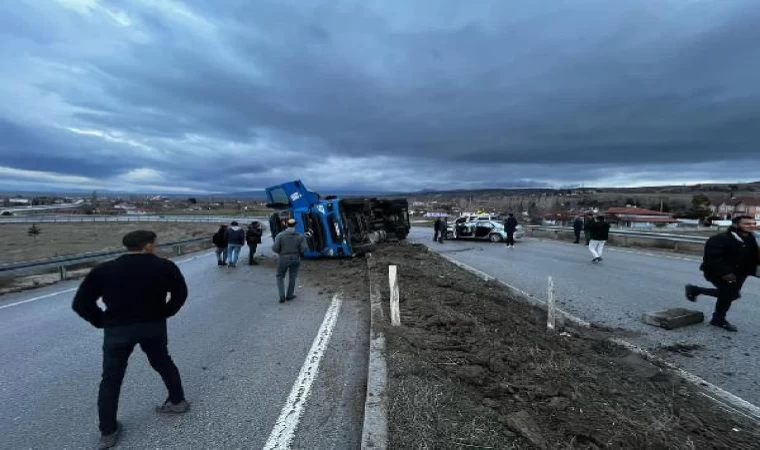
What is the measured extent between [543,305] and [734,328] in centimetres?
277

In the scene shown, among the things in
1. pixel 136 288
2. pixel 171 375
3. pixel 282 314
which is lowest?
pixel 282 314

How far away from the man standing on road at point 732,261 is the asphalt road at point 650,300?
0.49 meters

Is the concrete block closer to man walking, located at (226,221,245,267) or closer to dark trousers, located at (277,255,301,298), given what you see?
dark trousers, located at (277,255,301,298)

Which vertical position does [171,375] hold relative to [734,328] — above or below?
above

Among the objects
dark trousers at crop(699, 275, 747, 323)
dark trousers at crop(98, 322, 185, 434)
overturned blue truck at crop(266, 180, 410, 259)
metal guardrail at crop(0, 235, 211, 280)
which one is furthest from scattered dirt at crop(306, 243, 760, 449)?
metal guardrail at crop(0, 235, 211, 280)

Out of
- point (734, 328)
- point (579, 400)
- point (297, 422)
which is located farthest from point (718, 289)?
point (297, 422)

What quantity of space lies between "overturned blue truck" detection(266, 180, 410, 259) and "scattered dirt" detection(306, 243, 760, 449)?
846 cm

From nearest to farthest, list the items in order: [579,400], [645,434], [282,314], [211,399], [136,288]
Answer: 1. [645,434]
2. [136,288]
3. [579,400]
4. [211,399]
5. [282,314]

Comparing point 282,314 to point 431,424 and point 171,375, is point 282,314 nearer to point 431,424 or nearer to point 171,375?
point 171,375

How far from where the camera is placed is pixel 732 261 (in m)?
6.49

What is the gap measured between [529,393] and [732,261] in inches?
191

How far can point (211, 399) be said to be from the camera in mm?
4180

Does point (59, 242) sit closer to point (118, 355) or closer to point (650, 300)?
point (118, 355)

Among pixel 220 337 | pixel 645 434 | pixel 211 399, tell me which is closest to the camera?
pixel 645 434
